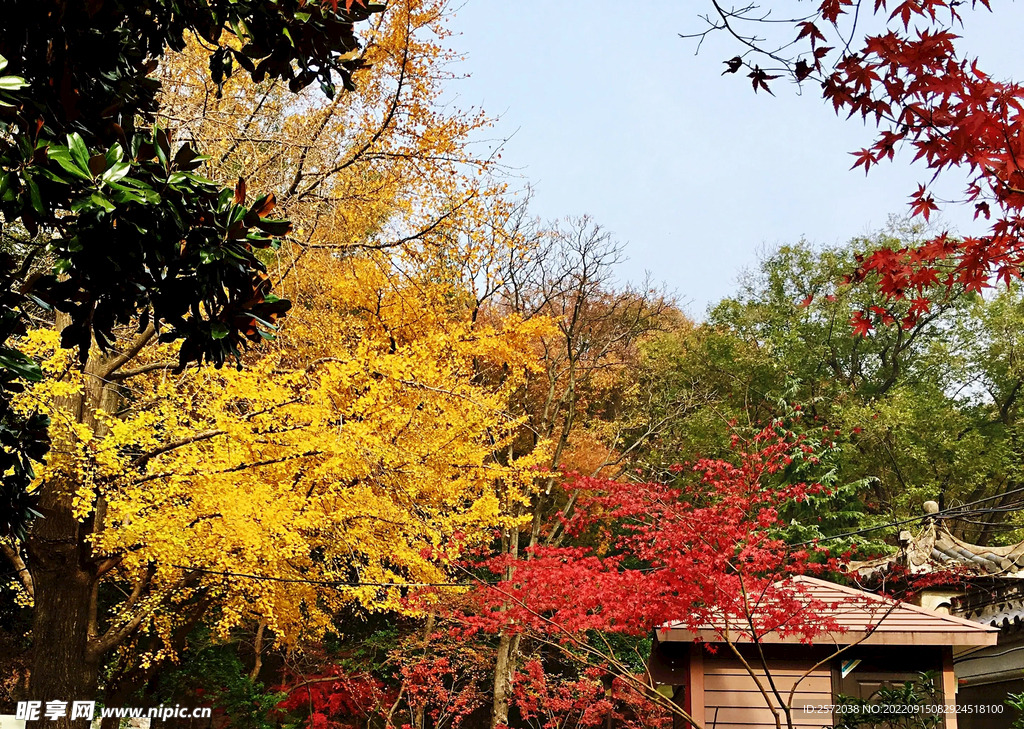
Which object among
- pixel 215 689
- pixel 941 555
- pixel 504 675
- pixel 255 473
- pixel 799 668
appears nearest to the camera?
pixel 799 668

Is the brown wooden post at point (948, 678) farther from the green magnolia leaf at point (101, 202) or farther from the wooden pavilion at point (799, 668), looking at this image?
the green magnolia leaf at point (101, 202)

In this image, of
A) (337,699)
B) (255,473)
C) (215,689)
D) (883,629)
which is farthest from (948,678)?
(215,689)

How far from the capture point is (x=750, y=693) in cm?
775

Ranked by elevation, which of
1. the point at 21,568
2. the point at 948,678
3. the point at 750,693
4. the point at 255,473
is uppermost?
the point at 255,473

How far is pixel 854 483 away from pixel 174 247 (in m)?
16.1

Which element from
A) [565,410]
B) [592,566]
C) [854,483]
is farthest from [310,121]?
[854,483]

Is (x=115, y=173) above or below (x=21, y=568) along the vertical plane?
above

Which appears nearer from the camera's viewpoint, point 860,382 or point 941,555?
point 941,555

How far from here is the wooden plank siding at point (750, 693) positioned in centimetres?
767

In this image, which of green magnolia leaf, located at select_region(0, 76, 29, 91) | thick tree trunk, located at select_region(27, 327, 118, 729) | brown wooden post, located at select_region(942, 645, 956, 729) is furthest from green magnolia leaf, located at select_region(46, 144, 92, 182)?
brown wooden post, located at select_region(942, 645, 956, 729)

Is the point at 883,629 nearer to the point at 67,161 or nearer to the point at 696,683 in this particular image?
the point at 696,683

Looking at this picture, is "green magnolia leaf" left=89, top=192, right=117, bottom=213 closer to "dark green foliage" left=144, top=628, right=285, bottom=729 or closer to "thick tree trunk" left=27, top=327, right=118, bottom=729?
"thick tree trunk" left=27, top=327, right=118, bottom=729

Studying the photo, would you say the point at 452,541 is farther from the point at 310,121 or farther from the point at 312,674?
the point at 312,674

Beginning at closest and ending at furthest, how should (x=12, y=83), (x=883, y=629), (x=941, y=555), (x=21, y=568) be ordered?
(x=12, y=83), (x=883, y=629), (x=21, y=568), (x=941, y=555)
